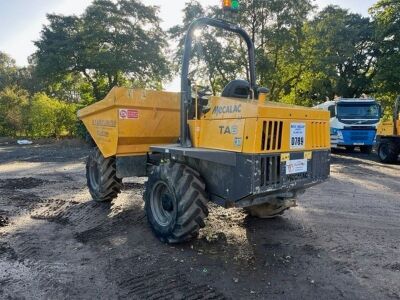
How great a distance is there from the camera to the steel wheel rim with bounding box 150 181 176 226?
4.65 m

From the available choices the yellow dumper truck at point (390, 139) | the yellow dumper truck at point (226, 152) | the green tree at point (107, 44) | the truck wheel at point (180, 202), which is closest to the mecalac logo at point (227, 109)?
the yellow dumper truck at point (226, 152)

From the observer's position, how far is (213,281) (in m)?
3.60

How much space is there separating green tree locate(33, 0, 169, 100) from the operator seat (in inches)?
784

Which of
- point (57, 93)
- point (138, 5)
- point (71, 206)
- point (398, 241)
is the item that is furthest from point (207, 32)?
point (57, 93)

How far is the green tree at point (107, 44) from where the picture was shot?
78.9 feet

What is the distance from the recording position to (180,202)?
14.1 ft

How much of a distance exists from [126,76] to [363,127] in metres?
16.7

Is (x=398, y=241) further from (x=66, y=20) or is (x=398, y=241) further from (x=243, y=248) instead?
(x=66, y=20)

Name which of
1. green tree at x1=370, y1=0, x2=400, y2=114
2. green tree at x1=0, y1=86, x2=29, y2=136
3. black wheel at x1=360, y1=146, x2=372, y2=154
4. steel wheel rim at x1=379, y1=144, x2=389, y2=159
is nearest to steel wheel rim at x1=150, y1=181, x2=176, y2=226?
steel wheel rim at x1=379, y1=144, x2=389, y2=159

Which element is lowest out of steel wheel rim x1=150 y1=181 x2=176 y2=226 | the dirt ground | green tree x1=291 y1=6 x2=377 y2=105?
the dirt ground

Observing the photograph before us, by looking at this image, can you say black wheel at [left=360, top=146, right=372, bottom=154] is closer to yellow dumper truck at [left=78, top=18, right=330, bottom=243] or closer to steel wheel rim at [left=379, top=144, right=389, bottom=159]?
steel wheel rim at [left=379, top=144, right=389, bottom=159]

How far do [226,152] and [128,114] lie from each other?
2256 mm

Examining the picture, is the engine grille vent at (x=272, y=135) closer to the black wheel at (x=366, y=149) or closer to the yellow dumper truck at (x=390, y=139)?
the yellow dumper truck at (x=390, y=139)

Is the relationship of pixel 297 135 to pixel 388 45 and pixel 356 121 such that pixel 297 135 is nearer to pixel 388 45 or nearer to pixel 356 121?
pixel 356 121
